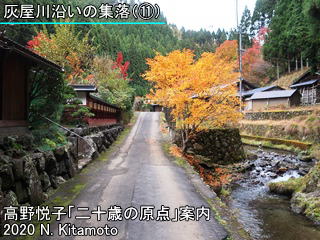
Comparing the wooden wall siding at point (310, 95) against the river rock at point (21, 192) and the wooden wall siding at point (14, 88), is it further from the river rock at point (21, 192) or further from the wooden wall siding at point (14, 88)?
the river rock at point (21, 192)

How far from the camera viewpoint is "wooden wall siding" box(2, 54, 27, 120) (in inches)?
297

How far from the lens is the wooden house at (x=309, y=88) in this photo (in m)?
36.2

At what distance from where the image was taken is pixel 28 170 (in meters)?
6.09

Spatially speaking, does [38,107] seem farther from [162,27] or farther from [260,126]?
[162,27]

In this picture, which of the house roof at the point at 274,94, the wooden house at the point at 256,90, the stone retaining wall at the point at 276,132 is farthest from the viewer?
the wooden house at the point at 256,90

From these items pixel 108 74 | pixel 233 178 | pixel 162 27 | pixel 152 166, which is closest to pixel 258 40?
pixel 108 74

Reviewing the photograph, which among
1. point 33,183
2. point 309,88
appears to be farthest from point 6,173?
point 309,88

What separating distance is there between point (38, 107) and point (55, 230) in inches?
202

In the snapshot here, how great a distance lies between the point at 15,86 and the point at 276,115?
3157 cm

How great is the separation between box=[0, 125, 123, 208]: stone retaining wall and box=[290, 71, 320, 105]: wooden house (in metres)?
37.0

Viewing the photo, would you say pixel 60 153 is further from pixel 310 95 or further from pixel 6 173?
pixel 310 95

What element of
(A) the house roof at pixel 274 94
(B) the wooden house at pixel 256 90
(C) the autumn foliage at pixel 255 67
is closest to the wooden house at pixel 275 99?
(A) the house roof at pixel 274 94

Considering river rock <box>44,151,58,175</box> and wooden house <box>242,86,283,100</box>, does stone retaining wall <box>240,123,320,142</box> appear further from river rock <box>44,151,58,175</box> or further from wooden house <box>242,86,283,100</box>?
river rock <box>44,151,58,175</box>

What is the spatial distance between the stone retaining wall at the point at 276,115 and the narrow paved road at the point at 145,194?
21.9m
